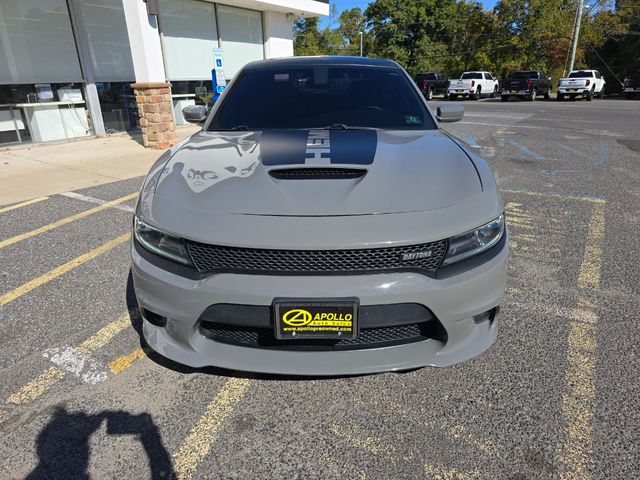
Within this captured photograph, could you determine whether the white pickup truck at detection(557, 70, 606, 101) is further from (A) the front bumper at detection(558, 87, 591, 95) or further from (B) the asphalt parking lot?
(B) the asphalt parking lot

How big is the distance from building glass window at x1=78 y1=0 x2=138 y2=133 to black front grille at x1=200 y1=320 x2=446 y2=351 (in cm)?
990

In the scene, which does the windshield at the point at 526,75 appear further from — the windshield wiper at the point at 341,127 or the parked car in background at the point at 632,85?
the windshield wiper at the point at 341,127

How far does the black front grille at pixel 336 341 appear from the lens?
5.98ft

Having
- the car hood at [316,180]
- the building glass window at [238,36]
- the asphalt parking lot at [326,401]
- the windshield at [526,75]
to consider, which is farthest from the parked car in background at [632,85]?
the car hood at [316,180]

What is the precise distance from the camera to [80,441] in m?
1.85

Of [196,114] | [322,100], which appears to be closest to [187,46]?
[196,114]

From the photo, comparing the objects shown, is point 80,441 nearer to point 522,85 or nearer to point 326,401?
point 326,401

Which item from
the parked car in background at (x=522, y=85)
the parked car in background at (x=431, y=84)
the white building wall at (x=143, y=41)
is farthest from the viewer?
the parked car in background at (x=431, y=84)

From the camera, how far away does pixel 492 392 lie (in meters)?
2.11

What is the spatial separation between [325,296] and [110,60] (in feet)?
35.2

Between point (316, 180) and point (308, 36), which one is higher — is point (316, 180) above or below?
below

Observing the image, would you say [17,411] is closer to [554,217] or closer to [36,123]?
[554,217]

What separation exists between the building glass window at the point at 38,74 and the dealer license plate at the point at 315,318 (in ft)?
30.8

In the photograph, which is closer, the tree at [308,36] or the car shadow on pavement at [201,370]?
the car shadow on pavement at [201,370]
